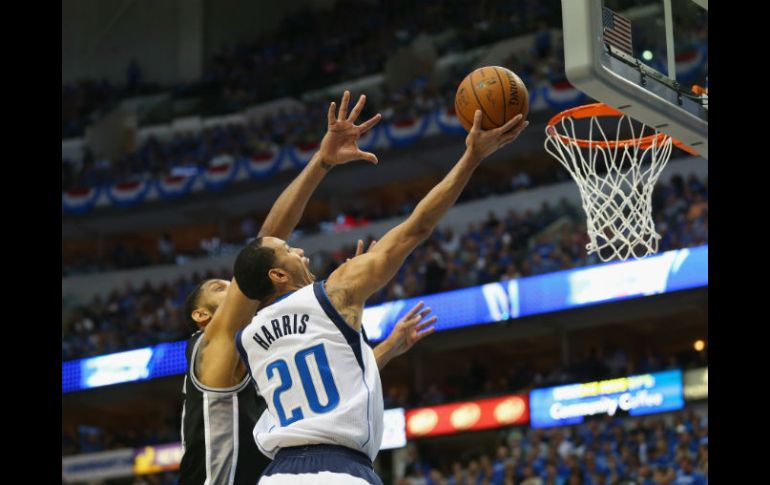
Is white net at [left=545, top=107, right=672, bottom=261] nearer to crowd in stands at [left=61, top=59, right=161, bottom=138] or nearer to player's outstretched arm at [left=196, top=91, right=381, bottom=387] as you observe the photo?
player's outstretched arm at [left=196, top=91, right=381, bottom=387]

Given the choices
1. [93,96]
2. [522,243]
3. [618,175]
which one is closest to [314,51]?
[93,96]

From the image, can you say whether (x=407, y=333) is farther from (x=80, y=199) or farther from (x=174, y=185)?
(x=80, y=199)

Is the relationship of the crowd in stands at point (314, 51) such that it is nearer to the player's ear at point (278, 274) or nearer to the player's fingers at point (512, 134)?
the player's fingers at point (512, 134)

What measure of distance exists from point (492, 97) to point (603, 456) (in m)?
11.5

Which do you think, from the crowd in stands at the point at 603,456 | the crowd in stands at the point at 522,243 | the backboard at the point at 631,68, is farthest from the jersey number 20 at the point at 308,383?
the crowd in stands at the point at 522,243

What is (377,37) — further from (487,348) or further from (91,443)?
(91,443)

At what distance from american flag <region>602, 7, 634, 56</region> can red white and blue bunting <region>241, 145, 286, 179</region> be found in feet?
65.3

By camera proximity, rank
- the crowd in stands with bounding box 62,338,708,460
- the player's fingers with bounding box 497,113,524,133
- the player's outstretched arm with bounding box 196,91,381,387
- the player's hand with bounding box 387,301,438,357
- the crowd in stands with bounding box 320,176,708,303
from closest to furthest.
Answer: the player's fingers with bounding box 497,113,524,133
the player's outstretched arm with bounding box 196,91,381,387
the player's hand with bounding box 387,301,438,357
the crowd in stands with bounding box 62,338,708,460
the crowd in stands with bounding box 320,176,708,303

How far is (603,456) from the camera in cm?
1514

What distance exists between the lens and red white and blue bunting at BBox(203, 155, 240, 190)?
2619 cm

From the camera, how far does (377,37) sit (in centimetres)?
2844

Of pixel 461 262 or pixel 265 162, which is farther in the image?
pixel 265 162

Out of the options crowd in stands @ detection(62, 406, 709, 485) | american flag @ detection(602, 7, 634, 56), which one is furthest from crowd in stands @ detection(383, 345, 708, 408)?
american flag @ detection(602, 7, 634, 56)

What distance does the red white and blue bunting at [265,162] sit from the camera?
1000 inches
